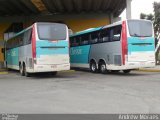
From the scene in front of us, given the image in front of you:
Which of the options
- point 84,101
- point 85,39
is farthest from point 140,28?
point 84,101

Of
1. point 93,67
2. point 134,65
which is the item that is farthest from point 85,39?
point 134,65

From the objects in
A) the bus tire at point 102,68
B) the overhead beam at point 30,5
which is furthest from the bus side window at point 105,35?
the overhead beam at point 30,5

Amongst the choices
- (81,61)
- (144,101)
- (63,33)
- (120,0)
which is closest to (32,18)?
(120,0)

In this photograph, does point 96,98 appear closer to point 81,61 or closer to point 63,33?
point 63,33

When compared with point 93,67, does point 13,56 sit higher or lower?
higher

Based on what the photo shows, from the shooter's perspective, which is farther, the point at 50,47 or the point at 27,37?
the point at 27,37

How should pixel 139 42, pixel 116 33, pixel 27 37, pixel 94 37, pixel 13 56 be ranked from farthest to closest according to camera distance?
pixel 13 56 → pixel 94 37 → pixel 27 37 → pixel 116 33 → pixel 139 42

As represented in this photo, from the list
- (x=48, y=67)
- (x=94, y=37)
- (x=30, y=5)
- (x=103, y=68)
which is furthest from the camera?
(x=30, y=5)

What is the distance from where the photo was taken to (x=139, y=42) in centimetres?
1855

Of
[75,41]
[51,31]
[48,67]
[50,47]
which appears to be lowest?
[48,67]

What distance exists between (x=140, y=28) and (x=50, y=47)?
194 inches

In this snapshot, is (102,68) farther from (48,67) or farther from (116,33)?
(48,67)

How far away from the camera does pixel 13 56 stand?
2425cm

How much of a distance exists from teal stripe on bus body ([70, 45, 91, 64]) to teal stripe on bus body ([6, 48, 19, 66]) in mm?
4504
